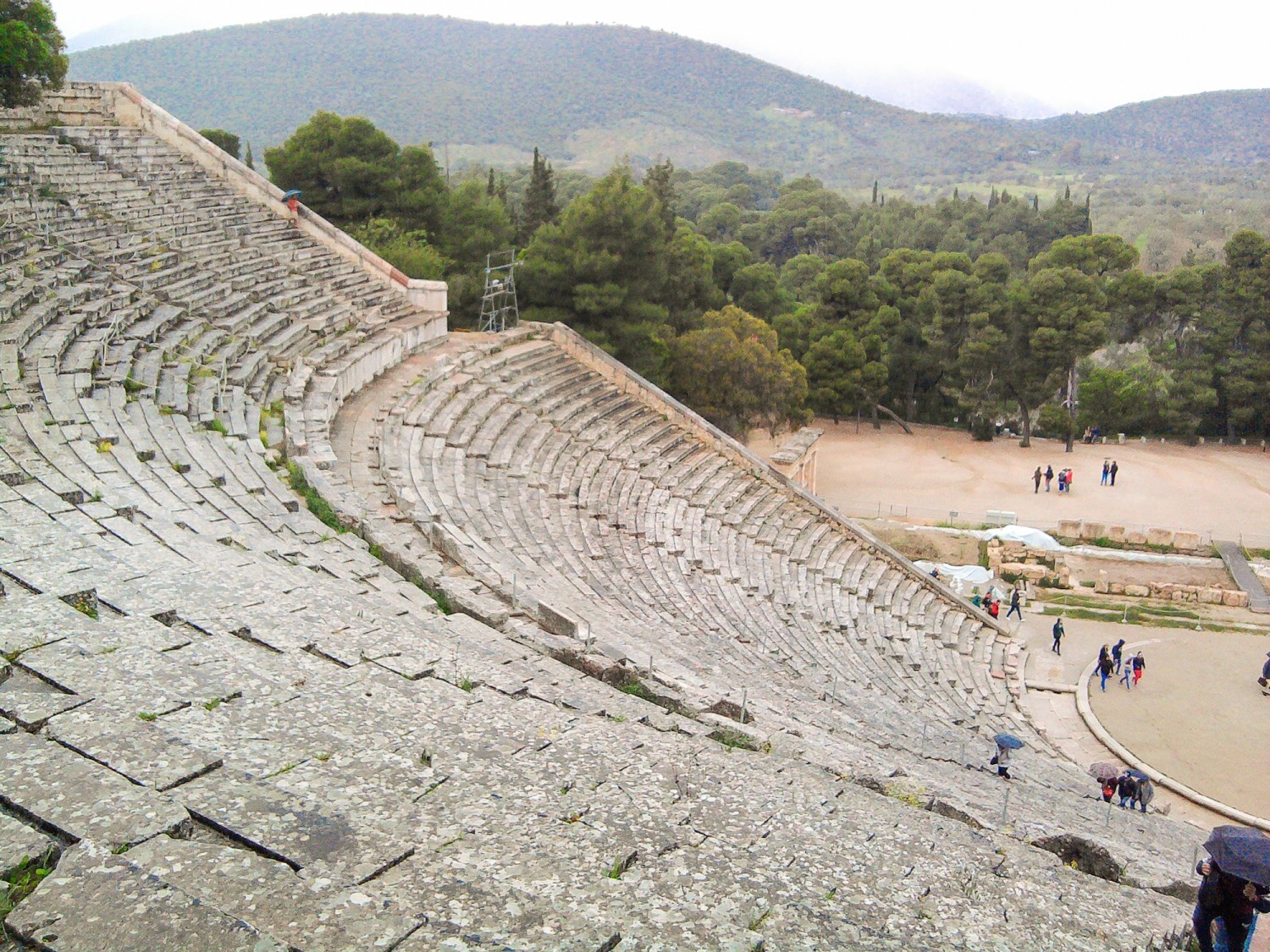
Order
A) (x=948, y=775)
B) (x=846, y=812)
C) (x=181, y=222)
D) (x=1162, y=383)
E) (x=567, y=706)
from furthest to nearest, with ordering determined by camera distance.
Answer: (x=1162, y=383)
(x=181, y=222)
(x=948, y=775)
(x=567, y=706)
(x=846, y=812)

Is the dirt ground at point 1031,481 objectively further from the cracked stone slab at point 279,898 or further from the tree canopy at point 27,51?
the cracked stone slab at point 279,898

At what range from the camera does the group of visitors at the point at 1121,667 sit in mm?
19656

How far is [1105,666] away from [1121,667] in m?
0.86

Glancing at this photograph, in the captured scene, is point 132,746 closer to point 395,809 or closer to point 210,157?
point 395,809

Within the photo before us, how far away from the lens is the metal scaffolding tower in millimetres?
28094

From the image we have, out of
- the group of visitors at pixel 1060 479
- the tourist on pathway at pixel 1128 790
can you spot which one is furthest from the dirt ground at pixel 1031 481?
the tourist on pathway at pixel 1128 790

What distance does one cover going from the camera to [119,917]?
13.9 ft

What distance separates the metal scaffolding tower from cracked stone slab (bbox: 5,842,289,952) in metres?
23.5

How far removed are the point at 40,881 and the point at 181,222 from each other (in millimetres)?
20375

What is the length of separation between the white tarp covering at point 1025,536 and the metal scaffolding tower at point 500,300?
47.0 feet

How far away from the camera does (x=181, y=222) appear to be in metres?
22.0

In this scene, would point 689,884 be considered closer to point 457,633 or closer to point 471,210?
point 457,633

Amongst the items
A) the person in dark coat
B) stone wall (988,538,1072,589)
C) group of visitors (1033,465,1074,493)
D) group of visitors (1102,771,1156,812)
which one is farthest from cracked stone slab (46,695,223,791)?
group of visitors (1033,465,1074,493)

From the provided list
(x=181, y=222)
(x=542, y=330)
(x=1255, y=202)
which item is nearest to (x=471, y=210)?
(x=542, y=330)
